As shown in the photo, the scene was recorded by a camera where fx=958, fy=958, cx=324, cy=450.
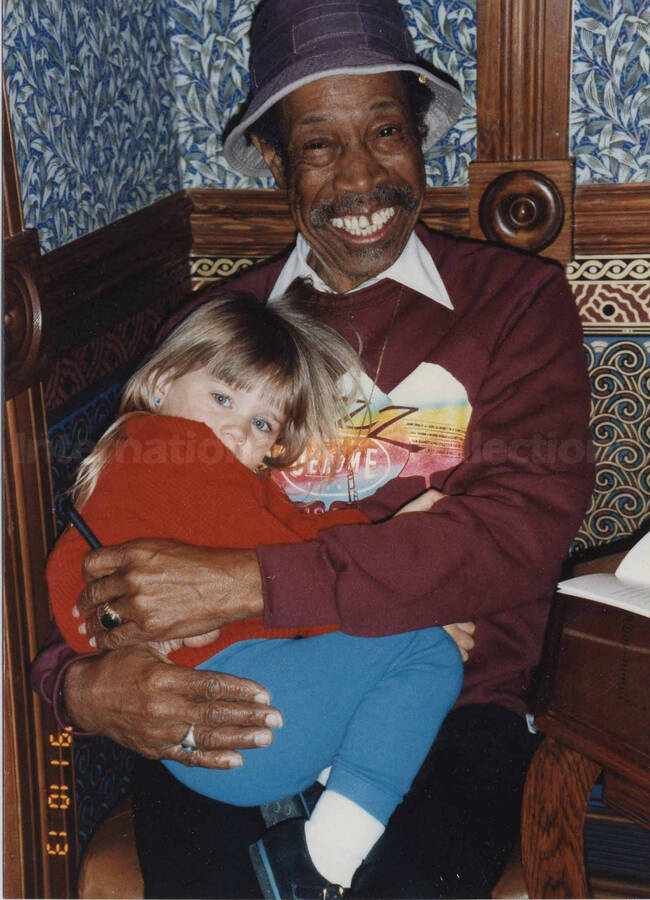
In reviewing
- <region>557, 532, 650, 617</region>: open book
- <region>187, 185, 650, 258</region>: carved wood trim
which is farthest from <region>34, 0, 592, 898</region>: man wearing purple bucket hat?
<region>187, 185, 650, 258</region>: carved wood trim

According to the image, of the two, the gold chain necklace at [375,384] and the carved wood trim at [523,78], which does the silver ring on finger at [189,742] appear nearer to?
the gold chain necklace at [375,384]

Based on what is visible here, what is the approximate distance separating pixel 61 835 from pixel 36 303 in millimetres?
999

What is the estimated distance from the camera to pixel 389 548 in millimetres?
1473

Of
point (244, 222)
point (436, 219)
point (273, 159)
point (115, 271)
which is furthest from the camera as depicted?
point (244, 222)

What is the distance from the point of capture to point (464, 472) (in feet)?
5.57

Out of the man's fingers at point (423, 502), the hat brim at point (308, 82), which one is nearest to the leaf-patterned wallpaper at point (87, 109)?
the hat brim at point (308, 82)

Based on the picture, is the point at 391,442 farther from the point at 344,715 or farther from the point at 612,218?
the point at 612,218

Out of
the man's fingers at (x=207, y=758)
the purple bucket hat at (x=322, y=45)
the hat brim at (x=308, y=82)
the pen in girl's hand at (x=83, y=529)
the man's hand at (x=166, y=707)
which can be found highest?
the purple bucket hat at (x=322, y=45)

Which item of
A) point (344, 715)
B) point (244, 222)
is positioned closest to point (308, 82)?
point (244, 222)

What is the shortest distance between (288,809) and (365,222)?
1.04m

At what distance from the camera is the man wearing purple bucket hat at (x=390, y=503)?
4.74 feet

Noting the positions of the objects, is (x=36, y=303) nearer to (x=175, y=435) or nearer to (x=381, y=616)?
(x=175, y=435)

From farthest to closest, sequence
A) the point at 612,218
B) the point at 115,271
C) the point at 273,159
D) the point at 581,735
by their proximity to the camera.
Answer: the point at 612,218, the point at 115,271, the point at 273,159, the point at 581,735

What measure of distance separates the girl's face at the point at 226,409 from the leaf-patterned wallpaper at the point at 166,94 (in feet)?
1.42
